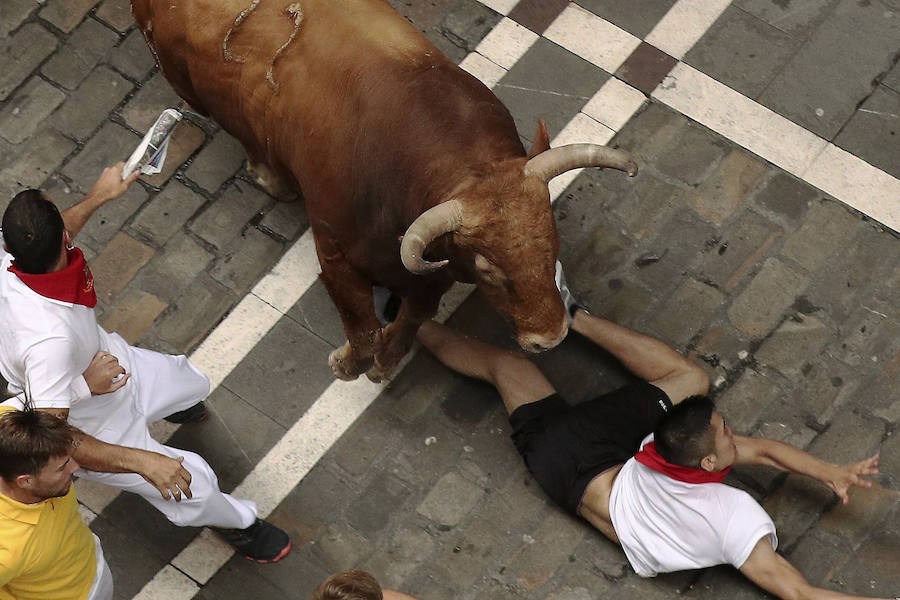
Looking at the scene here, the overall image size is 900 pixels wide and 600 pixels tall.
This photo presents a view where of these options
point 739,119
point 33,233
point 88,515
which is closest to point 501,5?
point 739,119

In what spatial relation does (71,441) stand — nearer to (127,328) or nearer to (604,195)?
(127,328)

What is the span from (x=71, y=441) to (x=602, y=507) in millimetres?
2795

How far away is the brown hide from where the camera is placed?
4.97 m

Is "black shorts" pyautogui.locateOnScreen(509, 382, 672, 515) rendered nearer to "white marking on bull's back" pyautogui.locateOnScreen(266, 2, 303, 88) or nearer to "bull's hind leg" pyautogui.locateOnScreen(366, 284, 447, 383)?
"bull's hind leg" pyautogui.locateOnScreen(366, 284, 447, 383)

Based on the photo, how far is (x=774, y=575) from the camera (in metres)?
5.64

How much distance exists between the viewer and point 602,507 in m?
5.90

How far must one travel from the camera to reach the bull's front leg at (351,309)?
5957 mm

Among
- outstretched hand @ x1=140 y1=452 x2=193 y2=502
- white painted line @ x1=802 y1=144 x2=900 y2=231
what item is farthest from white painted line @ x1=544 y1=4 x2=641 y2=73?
outstretched hand @ x1=140 y1=452 x2=193 y2=502

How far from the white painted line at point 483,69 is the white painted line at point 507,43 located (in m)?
0.03

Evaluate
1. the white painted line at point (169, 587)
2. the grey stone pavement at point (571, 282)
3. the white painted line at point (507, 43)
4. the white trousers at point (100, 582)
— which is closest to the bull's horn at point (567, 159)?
the grey stone pavement at point (571, 282)

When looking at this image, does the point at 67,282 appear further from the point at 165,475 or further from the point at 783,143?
the point at 783,143

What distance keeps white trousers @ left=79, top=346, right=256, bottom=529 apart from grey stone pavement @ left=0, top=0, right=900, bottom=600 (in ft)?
1.75

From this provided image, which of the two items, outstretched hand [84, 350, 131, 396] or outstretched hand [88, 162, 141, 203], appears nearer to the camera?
outstretched hand [84, 350, 131, 396]

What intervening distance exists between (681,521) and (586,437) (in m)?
0.70
